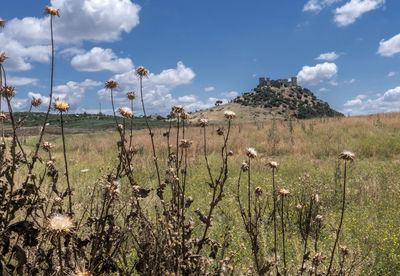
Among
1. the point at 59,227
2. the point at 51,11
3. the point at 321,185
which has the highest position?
the point at 51,11

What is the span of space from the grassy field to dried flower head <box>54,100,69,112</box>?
1553mm

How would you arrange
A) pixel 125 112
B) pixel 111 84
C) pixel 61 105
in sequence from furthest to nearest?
1. pixel 111 84
2. pixel 125 112
3. pixel 61 105

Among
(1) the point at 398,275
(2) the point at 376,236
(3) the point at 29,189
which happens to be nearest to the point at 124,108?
(3) the point at 29,189

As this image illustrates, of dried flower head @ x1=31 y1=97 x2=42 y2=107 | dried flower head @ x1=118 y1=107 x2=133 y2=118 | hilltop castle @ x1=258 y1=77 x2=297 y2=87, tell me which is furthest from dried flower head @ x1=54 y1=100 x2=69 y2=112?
hilltop castle @ x1=258 y1=77 x2=297 y2=87

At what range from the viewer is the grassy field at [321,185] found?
337 cm

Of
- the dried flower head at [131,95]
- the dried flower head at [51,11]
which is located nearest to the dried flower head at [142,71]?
the dried flower head at [131,95]

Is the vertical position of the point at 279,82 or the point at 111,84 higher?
the point at 279,82

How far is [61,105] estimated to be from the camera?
5.15 feet

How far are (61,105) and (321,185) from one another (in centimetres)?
487

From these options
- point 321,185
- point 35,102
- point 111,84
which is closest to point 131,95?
point 111,84

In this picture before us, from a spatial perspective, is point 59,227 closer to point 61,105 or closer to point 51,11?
point 61,105

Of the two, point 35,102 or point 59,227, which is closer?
point 59,227

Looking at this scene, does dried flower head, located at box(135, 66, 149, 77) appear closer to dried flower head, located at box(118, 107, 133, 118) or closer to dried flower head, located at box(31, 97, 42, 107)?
dried flower head, located at box(118, 107, 133, 118)

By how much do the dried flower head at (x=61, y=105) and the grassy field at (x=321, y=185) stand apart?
1.55 metres
